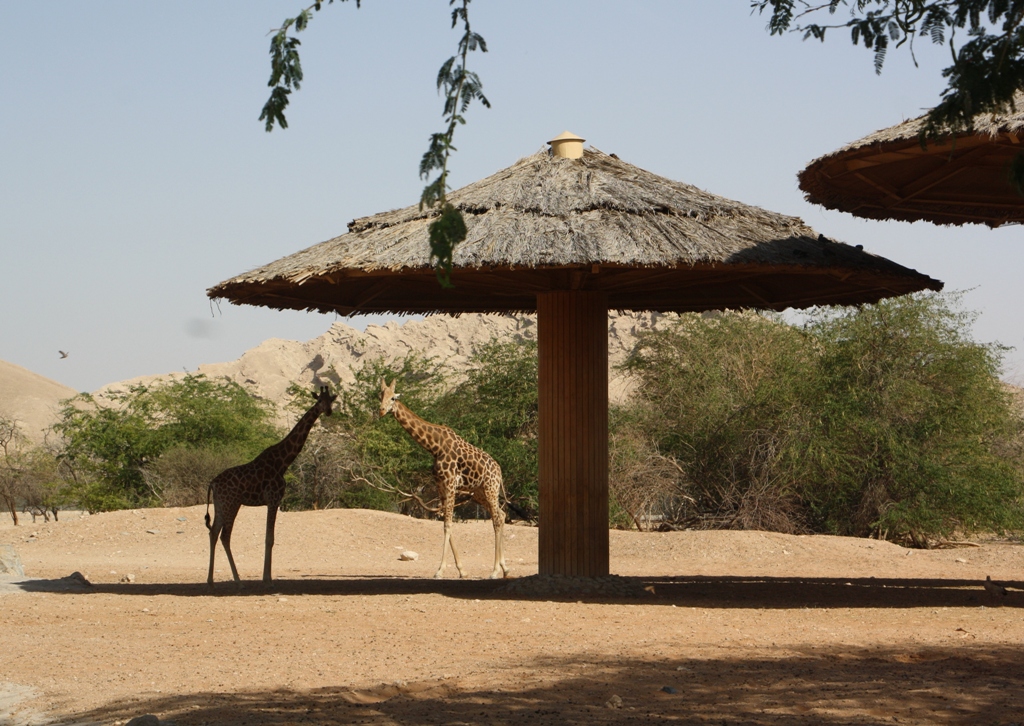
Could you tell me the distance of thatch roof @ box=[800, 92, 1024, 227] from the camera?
29.2ft

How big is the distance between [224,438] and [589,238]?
1666 cm

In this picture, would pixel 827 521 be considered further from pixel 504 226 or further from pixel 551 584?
pixel 504 226

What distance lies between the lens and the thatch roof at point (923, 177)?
8891 millimetres

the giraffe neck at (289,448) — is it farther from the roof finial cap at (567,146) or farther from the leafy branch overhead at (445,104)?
the leafy branch overhead at (445,104)

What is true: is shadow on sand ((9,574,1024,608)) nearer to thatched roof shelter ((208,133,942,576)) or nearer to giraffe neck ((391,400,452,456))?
thatched roof shelter ((208,133,942,576))

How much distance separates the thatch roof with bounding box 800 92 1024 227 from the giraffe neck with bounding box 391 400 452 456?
4.35 meters

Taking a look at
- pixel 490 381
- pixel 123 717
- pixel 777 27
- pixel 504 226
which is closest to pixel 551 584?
pixel 504 226

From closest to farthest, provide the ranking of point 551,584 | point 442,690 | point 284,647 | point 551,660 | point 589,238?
1. point 442,690
2. point 551,660
3. point 284,647
4. point 589,238
5. point 551,584

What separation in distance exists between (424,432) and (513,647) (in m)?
4.51

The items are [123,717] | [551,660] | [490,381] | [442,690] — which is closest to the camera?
[123,717]

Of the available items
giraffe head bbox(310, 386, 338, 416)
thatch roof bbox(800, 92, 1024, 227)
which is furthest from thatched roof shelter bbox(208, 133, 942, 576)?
giraffe head bbox(310, 386, 338, 416)

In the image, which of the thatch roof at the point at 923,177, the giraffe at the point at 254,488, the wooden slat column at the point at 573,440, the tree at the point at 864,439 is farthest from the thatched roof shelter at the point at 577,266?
the tree at the point at 864,439

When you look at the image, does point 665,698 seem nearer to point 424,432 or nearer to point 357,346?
point 424,432

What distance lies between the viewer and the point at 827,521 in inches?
739
